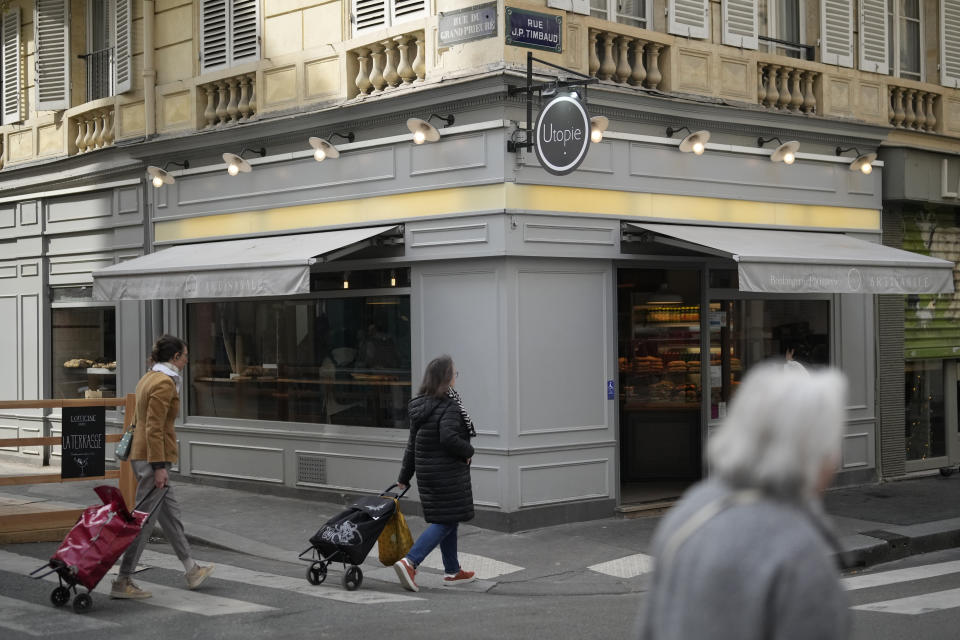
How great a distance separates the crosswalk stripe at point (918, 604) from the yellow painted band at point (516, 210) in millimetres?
4748

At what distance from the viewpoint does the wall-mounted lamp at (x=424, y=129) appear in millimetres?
11258

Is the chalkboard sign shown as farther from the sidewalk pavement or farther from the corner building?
the corner building

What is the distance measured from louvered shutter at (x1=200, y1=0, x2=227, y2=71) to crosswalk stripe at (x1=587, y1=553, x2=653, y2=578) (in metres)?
7.86

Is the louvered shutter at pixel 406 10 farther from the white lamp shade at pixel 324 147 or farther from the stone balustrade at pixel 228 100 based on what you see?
the stone balustrade at pixel 228 100

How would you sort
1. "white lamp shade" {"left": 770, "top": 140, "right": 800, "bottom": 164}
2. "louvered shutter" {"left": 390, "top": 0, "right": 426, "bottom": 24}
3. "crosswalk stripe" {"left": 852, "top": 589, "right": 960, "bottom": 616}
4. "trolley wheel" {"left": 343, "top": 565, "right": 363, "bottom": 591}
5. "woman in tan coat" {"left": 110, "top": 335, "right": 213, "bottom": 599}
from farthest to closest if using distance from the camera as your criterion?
"white lamp shade" {"left": 770, "top": 140, "right": 800, "bottom": 164} → "louvered shutter" {"left": 390, "top": 0, "right": 426, "bottom": 24} → "trolley wheel" {"left": 343, "top": 565, "right": 363, "bottom": 591} → "woman in tan coat" {"left": 110, "top": 335, "right": 213, "bottom": 599} → "crosswalk stripe" {"left": 852, "top": 589, "right": 960, "bottom": 616}

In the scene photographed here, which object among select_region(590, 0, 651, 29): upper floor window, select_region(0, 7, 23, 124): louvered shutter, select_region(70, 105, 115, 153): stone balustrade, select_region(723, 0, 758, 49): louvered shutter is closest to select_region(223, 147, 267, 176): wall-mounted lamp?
select_region(70, 105, 115, 153): stone balustrade

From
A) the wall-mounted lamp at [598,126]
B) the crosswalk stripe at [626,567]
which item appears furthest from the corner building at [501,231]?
the crosswalk stripe at [626,567]

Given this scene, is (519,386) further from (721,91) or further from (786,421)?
(786,421)

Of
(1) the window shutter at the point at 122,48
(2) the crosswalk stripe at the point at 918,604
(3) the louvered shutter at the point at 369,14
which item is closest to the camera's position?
(2) the crosswalk stripe at the point at 918,604

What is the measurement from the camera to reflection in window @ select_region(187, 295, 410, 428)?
12.2 metres

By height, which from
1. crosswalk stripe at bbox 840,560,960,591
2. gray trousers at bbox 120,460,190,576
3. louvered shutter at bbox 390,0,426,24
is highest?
louvered shutter at bbox 390,0,426,24

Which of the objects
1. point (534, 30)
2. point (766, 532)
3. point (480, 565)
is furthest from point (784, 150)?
point (766, 532)

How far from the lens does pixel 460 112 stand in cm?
1133

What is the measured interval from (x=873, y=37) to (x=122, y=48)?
9.64 m
